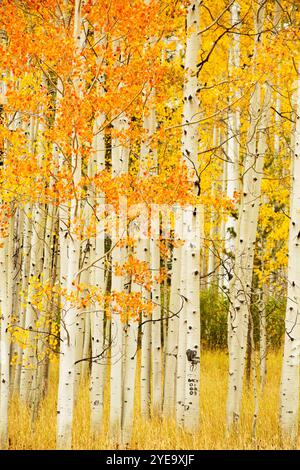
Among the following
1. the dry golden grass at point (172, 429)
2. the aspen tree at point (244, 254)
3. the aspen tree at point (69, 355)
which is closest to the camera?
the aspen tree at point (69, 355)

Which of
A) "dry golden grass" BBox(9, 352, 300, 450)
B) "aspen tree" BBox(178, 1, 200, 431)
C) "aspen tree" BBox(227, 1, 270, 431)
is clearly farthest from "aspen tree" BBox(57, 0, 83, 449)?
"aspen tree" BBox(227, 1, 270, 431)

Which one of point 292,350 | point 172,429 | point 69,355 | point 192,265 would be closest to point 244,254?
point 192,265

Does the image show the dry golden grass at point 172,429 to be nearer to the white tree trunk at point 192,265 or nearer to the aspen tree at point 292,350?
the aspen tree at point 292,350

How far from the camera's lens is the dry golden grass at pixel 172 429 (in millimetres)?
6875

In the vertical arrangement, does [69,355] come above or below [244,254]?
below

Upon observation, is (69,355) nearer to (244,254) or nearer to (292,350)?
(292,350)

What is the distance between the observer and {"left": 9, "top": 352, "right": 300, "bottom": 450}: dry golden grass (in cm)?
688

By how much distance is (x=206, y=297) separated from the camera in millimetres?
16547

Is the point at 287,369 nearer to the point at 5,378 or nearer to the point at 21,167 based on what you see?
the point at 5,378

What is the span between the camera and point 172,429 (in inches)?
290

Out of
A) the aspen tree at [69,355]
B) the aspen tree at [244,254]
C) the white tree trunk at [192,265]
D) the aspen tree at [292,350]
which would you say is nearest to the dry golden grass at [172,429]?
the aspen tree at [292,350]

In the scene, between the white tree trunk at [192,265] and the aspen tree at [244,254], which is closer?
the white tree trunk at [192,265]

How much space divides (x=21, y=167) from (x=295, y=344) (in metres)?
3.89
